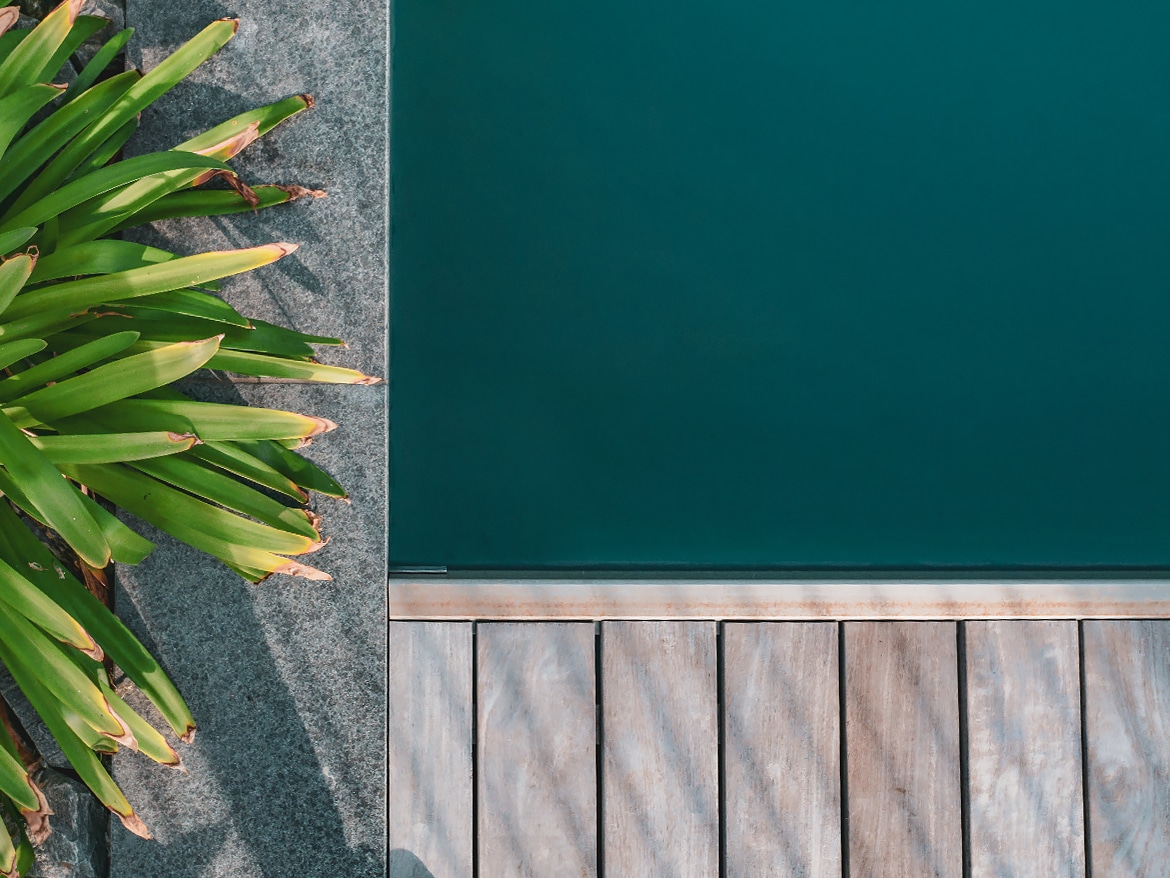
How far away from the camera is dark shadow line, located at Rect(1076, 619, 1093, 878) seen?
4.38 feet

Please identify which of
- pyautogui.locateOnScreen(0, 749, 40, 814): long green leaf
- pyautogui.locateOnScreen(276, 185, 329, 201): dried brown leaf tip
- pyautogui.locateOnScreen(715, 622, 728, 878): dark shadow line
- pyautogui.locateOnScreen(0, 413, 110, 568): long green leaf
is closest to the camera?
pyautogui.locateOnScreen(0, 413, 110, 568): long green leaf

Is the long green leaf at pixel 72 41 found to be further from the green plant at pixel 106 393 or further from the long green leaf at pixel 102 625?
the long green leaf at pixel 102 625

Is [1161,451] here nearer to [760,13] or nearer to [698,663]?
[698,663]

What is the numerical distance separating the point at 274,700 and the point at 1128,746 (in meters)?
1.36

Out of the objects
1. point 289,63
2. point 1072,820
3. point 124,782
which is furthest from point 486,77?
point 1072,820

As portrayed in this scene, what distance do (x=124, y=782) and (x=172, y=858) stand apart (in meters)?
0.14

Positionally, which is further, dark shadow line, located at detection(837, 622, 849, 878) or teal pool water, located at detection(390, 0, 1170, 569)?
teal pool water, located at detection(390, 0, 1170, 569)

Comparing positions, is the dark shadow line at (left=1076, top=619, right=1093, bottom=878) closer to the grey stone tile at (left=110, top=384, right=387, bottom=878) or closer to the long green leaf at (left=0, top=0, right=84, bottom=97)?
the grey stone tile at (left=110, top=384, right=387, bottom=878)

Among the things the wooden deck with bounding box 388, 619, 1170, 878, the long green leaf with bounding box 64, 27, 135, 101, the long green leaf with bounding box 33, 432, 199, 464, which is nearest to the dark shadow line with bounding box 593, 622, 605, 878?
the wooden deck with bounding box 388, 619, 1170, 878

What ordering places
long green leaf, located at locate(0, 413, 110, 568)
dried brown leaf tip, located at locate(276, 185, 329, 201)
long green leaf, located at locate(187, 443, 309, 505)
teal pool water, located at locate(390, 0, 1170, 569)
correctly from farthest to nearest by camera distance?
teal pool water, located at locate(390, 0, 1170, 569) → dried brown leaf tip, located at locate(276, 185, 329, 201) → long green leaf, located at locate(187, 443, 309, 505) → long green leaf, located at locate(0, 413, 110, 568)

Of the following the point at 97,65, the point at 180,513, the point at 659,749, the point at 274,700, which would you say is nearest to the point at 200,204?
the point at 97,65

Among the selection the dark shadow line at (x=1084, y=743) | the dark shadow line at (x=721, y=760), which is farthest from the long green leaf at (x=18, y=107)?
the dark shadow line at (x=1084, y=743)

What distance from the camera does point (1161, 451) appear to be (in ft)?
5.54

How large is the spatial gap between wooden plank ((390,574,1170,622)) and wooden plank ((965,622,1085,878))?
0.15 ft
